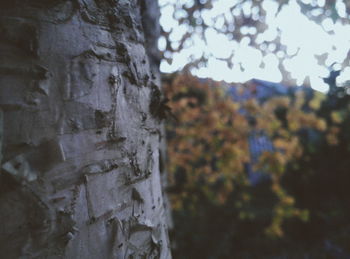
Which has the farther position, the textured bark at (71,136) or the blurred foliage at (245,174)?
the blurred foliage at (245,174)

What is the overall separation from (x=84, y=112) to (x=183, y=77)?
4.21 metres

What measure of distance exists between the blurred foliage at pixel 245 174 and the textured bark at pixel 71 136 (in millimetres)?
3489

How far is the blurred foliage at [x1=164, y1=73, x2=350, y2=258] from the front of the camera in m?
4.95

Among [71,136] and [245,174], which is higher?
[71,136]

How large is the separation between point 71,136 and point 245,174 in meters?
6.08

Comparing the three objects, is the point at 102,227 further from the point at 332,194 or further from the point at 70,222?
the point at 332,194

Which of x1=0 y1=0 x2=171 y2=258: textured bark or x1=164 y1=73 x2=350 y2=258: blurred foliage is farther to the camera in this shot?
x1=164 y1=73 x2=350 y2=258: blurred foliage

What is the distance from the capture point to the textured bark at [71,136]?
540 mm

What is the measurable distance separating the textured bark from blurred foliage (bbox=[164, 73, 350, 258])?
3.49 meters

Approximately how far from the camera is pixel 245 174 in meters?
6.27

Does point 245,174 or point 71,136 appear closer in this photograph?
point 71,136

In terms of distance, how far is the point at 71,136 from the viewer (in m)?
0.60

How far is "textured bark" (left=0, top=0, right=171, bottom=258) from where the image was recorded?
540mm

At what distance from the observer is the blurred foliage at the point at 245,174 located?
195 inches
